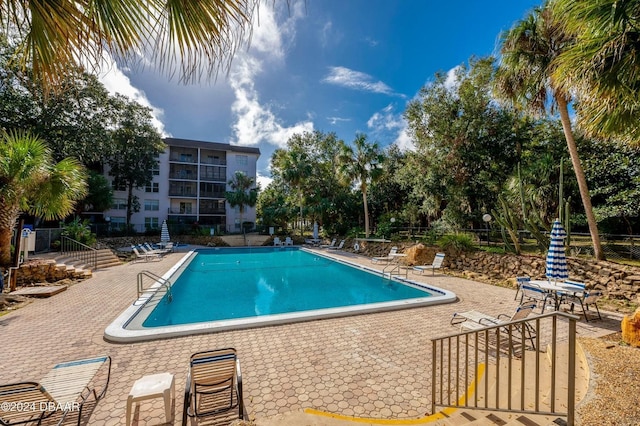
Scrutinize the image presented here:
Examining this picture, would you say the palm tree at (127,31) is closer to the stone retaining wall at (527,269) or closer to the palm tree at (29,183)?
the palm tree at (29,183)

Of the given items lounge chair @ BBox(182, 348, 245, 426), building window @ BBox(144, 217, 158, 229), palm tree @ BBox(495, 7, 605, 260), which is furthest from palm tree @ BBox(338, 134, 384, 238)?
building window @ BBox(144, 217, 158, 229)

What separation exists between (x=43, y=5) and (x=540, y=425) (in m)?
5.19

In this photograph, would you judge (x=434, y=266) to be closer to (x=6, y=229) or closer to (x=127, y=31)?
(x=127, y=31)

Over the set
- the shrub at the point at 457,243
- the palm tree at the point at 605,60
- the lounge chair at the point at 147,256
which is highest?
the palm tree at the point at 605,60

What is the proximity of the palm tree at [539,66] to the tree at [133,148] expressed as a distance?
30254 millimetres

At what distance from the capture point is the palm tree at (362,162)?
69.6 feet

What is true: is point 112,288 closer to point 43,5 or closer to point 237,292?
point 237,292

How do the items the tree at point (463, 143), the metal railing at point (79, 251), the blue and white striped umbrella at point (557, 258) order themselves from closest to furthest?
the blue and white striped umbrella at point (557, 258) → the metal railing at point (79, 251) → the tree at point (463, 143)

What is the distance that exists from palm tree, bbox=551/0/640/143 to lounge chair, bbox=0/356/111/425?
8.26 meters

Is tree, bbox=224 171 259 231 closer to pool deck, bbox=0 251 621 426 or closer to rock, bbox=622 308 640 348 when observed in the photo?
pool deck, bbox=0 251 621 426

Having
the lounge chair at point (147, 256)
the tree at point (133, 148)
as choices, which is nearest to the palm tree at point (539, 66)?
the lounge chair at point (147, 256)

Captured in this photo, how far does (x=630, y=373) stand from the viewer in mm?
3363

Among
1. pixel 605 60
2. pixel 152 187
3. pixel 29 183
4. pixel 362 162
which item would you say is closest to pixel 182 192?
pixel 152 187

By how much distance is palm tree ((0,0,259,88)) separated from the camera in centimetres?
165
